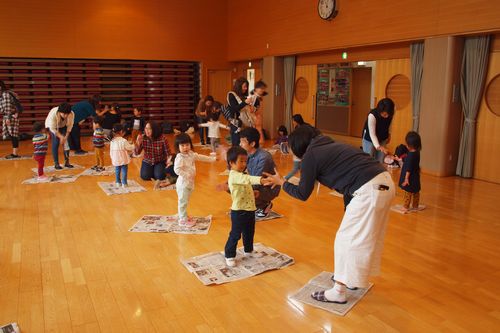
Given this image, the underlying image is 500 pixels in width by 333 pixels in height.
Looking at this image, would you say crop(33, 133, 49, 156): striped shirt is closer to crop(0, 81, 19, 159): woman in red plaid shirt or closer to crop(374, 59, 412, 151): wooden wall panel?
crop(0, 81, 19, 159): woman in red plaid shirt

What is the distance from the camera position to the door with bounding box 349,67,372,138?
36.2 feet

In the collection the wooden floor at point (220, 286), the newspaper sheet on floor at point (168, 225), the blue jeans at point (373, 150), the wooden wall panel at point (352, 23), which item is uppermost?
the wooden wall panel at point (352, 23)

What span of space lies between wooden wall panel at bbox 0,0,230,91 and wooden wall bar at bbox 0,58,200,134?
0.39m

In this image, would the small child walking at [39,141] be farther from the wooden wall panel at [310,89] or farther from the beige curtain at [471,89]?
the beige curtain at [471,89]

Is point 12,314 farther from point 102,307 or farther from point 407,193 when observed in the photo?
point 407,193

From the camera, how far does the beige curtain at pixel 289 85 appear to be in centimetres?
A: 1170

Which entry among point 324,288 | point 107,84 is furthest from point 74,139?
point 324,288

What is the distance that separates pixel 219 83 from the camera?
1470 centimetres

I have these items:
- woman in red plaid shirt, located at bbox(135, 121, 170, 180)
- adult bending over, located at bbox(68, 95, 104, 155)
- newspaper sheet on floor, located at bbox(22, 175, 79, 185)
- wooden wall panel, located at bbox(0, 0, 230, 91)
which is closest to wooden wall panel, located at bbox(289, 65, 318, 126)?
wooden wall panel, located at bbox(0, 0, 230, 91)

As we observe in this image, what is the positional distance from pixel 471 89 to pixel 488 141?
931 millimetres

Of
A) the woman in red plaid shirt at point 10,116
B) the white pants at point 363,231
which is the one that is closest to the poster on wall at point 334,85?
the woman in red plaid shirt at point 10,116

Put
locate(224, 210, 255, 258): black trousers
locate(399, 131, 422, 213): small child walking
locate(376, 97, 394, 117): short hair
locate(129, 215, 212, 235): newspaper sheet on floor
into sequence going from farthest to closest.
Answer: locate(376, 97, 394, 117): short hair → locate(399, 131, 422, 213): small child walking → locate(129, 215, 212, 235): newspaper sheet on floor → locate(224, 210, 255, 258): black trousers

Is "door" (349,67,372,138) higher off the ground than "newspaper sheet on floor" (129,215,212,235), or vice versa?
"door" (349,67,372,138)

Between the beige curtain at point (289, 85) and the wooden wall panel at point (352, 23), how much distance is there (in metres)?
0.43
